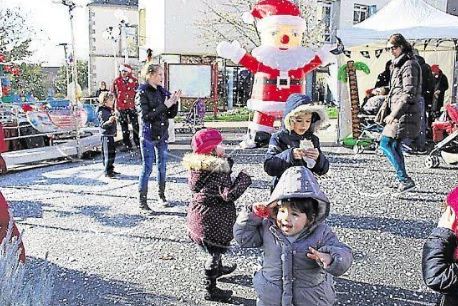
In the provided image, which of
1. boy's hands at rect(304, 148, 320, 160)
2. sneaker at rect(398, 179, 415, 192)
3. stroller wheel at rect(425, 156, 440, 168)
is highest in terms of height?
boy's hands at rect(304, 148, 320, 160)

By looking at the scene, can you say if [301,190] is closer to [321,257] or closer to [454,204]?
[321,257]

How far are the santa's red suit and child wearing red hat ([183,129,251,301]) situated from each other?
4574mm

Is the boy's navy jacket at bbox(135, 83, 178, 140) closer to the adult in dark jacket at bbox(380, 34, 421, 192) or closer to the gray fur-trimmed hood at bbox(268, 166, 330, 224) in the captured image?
the adult in dark jacket at bbox(380, 34, 421, 192)

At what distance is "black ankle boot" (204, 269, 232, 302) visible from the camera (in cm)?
353

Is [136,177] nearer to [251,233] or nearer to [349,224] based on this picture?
[349,224]

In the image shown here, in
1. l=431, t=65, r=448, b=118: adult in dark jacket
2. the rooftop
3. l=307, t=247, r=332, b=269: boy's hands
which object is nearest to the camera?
l=307, t=247, r=332, b=269: boy's hands

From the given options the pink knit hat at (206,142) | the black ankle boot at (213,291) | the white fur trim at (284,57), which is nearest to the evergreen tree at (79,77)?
the white fur trim at (284,57)

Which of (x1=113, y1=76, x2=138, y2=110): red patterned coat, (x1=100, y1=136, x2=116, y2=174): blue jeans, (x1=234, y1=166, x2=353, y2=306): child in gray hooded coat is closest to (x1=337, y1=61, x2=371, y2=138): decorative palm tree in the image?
(x1=113, y1=76, x2=138, y2=110): red patterned coat

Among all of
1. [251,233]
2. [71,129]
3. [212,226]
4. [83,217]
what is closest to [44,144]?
[71,129]

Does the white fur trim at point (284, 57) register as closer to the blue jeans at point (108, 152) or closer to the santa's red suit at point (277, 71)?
the santa's red suit at point (277, 71)

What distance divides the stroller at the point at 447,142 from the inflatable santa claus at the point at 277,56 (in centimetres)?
220

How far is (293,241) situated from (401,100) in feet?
13.7

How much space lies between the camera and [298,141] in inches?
148

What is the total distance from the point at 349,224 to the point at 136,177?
11.8 feet
